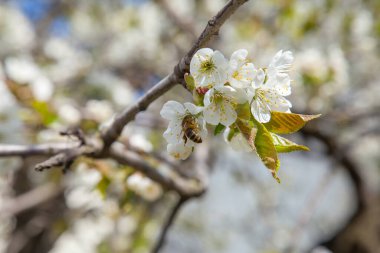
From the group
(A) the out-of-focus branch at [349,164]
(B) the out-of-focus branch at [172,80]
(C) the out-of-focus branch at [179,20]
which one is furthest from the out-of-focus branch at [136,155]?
(C) the out-of-focus branch at [179,20]

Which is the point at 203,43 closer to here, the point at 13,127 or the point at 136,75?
the point at 13,127

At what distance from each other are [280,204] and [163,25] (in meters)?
3.11

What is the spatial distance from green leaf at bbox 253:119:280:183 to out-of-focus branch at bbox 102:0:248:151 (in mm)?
178

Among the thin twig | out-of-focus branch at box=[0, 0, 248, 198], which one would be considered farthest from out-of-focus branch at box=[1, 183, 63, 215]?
out-of-focus branch at box=[0, 0, 248, 198]

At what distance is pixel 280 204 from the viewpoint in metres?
6.03

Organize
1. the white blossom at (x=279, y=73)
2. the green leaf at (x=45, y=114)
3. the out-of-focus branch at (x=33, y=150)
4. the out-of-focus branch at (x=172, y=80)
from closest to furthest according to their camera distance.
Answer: the out-of-focus branch at (x=172, y=80) < the white blossom at (x=279, y=73) < the out-of-focus branch at (x=33, y=150) < the green leaf at (x=45, y=114)

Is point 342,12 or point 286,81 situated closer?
point 286,81

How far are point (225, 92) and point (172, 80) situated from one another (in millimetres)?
113

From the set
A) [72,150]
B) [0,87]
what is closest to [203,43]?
[72,150]

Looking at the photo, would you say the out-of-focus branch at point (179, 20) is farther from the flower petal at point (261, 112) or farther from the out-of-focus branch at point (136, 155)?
the flower petal at point (261, 112)

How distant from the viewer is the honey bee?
807mm

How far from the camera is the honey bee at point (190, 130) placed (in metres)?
0.81

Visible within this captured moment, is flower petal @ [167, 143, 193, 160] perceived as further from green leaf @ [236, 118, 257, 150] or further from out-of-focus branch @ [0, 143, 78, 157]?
out-of-focus branch @ [0, 143, 78, 157]

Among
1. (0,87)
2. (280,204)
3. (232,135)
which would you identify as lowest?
(280,204)
